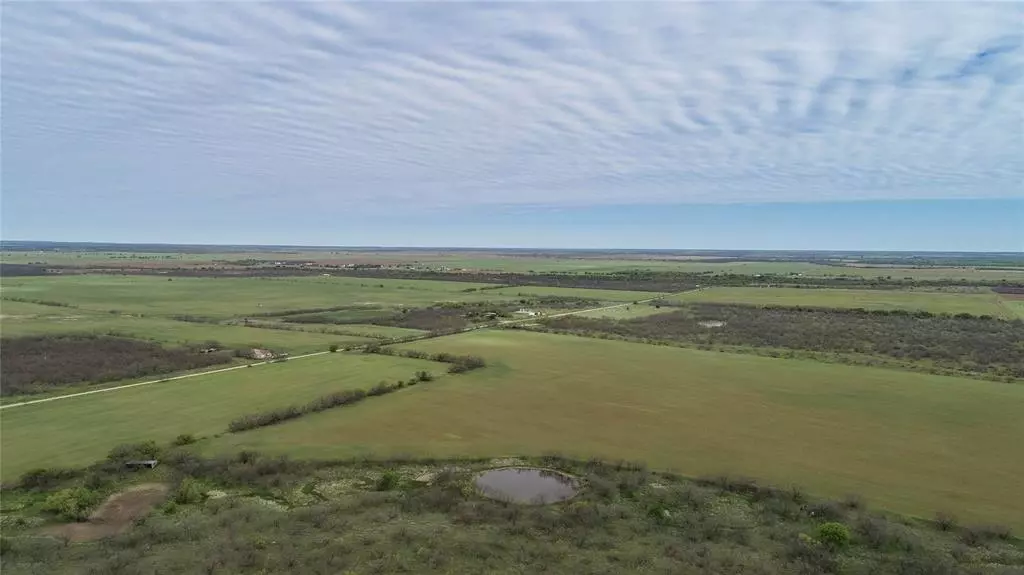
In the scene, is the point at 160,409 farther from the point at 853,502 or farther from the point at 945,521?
the point at 945,521

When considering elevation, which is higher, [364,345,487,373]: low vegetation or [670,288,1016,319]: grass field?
[670,288,1016,319]: grass field

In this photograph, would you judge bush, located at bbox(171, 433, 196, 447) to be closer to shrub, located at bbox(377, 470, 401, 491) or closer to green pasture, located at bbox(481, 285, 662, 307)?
shrub, located at bbox(377, 470, 401, 491)

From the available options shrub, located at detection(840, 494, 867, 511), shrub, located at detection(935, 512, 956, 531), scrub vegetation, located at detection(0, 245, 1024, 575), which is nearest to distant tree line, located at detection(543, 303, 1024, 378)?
Result: scrub vegetation, located at detection(0, 245, 1024, 575)

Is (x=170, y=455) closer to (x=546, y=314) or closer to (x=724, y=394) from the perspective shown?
(x=724, y=394)

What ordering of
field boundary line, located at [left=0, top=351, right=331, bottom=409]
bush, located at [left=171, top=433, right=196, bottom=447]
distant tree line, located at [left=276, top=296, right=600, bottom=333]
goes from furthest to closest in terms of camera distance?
1. distant tree line, located at [left=276, top=296, right=600, bottom=333]
2. field boundary line, located at [left=0, top=351, right=331, bottom=409]
3. bush, located at [left=171, top=433, right=196, bottom=447]

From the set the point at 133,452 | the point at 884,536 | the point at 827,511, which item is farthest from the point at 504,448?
the point at 133,452

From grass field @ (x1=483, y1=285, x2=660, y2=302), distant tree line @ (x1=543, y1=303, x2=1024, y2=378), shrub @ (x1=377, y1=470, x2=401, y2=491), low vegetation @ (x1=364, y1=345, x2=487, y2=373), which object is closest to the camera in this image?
shrub @ (x1=377, y1=470, x2=401, y2=491)

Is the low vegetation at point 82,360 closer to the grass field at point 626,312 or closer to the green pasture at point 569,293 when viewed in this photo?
the grass field at point 626,312
